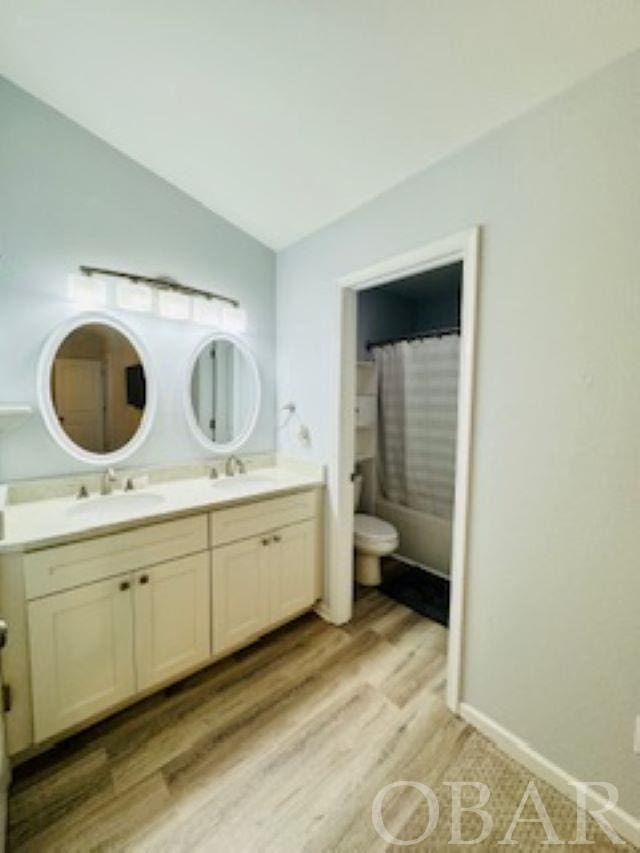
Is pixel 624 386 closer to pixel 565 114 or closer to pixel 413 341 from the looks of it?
pixel 565 114

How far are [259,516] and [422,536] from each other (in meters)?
1.53

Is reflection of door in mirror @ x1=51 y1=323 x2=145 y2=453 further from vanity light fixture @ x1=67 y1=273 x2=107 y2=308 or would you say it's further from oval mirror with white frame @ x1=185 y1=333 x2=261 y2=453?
oval mirror with white frame @ x1=185 y1=333 x2=261 y2=453

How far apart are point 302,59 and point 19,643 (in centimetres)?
213

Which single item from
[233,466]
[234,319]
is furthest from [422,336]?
[233,466]

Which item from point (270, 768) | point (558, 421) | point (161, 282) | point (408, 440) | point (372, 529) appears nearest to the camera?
point (558, 421)

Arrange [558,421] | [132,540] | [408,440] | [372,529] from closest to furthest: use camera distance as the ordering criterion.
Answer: [558,421] < [132,540] < [372,529] < [408,440]

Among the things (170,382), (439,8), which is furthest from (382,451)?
(439,8)

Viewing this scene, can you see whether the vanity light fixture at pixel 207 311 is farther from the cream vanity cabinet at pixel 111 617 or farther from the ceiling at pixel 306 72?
the cream vanity cabinet at pixel 111 617

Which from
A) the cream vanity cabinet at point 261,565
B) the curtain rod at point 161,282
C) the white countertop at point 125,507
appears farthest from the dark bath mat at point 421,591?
→ the curtain rod at point 161,282

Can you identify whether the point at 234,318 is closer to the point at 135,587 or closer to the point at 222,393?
the point at 222,393

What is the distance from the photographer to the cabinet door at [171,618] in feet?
4.81

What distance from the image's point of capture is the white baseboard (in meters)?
1.08

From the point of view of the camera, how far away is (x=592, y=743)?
116 cm

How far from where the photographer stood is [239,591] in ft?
5.78
